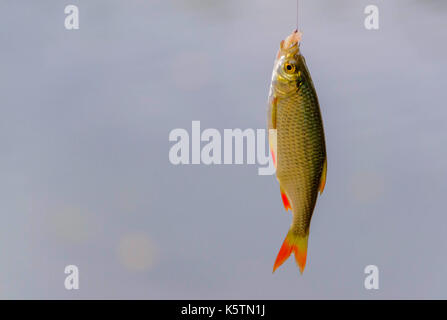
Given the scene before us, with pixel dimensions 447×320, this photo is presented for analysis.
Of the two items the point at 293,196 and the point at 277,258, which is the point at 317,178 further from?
the point at 277,258

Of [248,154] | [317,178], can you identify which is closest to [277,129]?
[317,178]

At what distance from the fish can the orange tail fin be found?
0.07m

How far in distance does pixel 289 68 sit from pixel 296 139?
306mm

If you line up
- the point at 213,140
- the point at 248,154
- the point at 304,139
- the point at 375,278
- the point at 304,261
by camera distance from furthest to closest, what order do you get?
the point at 375,278 → the point at 213,140 → the point at 248,154 → the point at 304,261 → the point at 304,139

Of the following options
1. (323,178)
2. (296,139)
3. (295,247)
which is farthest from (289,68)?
(295,247)

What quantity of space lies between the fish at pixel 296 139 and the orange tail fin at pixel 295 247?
0.07m

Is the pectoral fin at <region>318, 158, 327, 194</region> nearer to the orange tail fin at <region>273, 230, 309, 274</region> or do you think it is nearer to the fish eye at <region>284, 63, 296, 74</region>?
the orange tail fin at <region>273, 230, 309, 274</region>

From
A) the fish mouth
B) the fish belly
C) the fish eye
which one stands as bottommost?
the fish belly

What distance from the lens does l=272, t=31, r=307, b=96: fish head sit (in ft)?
7.57

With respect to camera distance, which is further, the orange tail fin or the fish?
the orange tail fin

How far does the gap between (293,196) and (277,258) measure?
10.5 inches

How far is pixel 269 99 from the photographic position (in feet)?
7.68

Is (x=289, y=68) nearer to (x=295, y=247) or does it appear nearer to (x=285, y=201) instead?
(x=285, y=201)

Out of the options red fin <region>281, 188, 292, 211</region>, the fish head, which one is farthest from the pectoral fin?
the fish head
